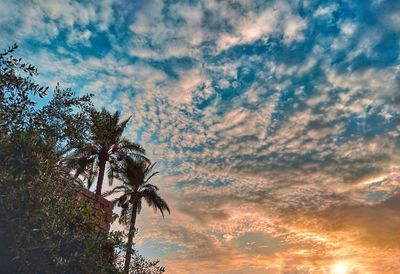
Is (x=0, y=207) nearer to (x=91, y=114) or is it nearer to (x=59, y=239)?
(x=59, y=239)

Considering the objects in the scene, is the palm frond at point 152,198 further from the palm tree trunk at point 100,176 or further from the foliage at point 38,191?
the foliage at point 38,191

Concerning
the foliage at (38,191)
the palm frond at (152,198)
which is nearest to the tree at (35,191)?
the foliage at (38,191)

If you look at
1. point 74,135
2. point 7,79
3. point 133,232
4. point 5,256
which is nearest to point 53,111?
point 74,135

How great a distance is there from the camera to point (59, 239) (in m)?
14.8

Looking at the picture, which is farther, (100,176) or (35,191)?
(100,176)

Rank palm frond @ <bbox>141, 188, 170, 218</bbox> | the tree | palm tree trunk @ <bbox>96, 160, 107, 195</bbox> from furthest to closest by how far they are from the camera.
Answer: palm frond @ <bbox>141, 188, 170, 218</bbox> < palm tree trunk @ <bbox>96, 160, 107, 195</bbox> < the tree

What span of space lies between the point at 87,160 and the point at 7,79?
23.2 m

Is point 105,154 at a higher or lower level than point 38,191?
higher

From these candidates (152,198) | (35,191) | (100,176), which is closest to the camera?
(35,191)

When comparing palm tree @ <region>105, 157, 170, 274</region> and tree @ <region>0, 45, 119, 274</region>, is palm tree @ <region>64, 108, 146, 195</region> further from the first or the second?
tree @ <region>0, 45, 119, 274</region>

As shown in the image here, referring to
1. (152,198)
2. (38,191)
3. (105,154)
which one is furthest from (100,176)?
(38,191)

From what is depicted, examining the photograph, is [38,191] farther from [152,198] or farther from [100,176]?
[152,198]

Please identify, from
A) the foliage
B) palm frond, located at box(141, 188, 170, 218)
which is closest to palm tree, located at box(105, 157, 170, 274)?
palm frond, located at box(141, 188, 170, 218)

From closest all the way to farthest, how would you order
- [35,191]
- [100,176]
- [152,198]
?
[35,191] < [100,176] < [152,198]
